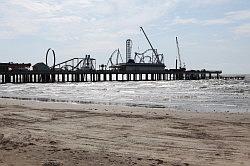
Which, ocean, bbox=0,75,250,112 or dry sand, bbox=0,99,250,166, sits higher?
dry sand, bbox=0,99,250,166

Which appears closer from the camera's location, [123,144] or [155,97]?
[123,144]

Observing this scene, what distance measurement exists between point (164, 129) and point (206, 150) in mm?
4282

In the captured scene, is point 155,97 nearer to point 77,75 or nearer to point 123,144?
point 123,144

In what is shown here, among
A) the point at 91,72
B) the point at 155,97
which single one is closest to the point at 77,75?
the point at 91,72

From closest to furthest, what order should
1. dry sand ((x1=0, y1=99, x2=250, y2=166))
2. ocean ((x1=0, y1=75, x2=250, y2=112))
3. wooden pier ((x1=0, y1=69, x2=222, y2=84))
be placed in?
dry sand ((x1=0, y1=99, x2=250, y2=166))
ocean ((x1=0, y1=75, x2=250, y2=112))
wooden pier ((x1=0, y1=69, x2=222, y2=84))

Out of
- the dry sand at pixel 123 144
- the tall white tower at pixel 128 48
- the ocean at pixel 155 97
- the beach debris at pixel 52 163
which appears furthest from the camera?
the tall white tower at pixel 128 48

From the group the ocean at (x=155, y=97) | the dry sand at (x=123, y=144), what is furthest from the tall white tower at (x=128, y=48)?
the dry sand at (x=123, y=144)

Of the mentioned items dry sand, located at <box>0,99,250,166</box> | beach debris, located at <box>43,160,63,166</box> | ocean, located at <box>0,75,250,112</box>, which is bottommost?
ocean, located at <box>0,75,250,112</box>

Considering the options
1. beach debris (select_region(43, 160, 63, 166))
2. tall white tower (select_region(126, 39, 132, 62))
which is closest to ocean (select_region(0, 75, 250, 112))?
beach debris (select_region(43, 160, 63, 166))

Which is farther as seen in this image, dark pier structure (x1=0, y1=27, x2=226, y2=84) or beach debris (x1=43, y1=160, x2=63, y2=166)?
dark pier structure (x1=0, y1=27, x2=226, y2=84)

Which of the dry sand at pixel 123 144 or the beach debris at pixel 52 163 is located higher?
the beach debris at pixel 52 163

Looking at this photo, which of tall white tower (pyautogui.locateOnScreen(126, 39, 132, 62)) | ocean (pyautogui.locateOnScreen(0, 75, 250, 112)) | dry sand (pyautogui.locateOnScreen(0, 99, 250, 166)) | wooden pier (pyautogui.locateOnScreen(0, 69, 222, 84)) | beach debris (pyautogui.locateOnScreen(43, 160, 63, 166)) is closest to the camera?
beach debris (pyautogui.locateOnScreen(43, 160, 63, 166))

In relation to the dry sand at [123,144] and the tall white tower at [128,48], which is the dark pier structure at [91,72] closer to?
the tall white tower at [128,48]

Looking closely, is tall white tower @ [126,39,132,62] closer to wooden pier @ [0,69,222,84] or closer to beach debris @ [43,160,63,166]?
wooden pier @ [0,69,222,84]
